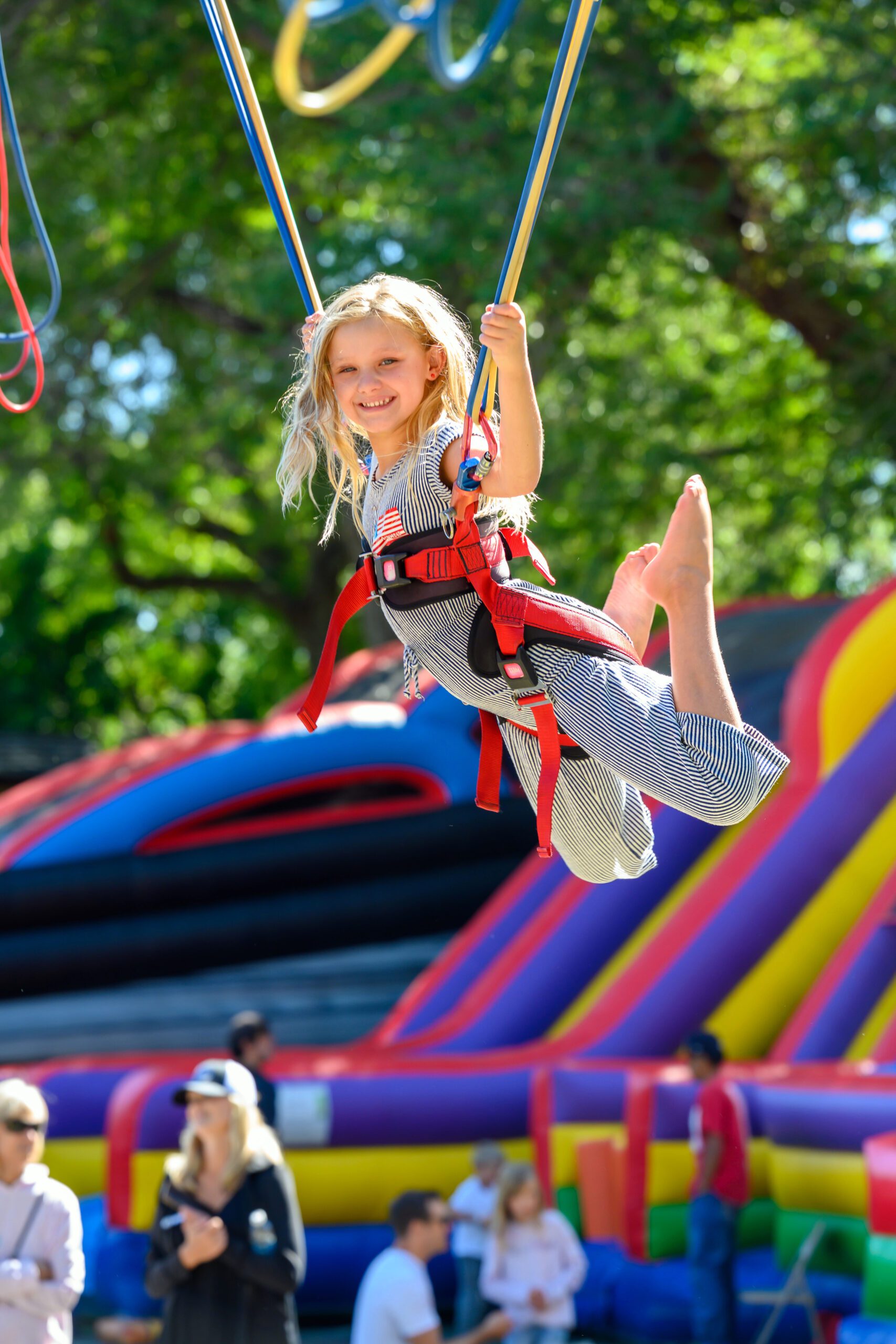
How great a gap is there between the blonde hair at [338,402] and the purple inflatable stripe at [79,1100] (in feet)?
16.5

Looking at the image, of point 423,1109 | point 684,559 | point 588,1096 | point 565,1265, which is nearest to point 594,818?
point 684,559

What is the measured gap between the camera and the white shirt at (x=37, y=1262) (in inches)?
151

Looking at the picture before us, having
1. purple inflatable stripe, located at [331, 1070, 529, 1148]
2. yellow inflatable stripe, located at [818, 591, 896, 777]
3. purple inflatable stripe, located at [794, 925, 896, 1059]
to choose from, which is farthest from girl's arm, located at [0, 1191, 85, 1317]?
yellow inflatable stripe, located at [818, 591, 896, 777]

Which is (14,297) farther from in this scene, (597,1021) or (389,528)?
(597,1021)

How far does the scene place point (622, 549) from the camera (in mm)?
12531

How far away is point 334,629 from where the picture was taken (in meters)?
2.99

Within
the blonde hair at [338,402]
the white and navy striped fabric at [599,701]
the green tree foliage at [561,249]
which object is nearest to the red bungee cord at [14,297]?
the blonde hair at [338,402]

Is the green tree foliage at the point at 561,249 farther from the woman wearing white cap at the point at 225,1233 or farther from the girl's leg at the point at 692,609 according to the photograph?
the girl's leg at the point at 692,609

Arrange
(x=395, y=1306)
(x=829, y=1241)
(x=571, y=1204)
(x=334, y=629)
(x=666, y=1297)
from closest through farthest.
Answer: (x=334, y=629)
(x=395, y=1306)
(x=829, y=1241)
(x=666, y=1297)
(x=571, y=1204)

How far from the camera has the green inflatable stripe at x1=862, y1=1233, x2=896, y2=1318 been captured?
5.47 m

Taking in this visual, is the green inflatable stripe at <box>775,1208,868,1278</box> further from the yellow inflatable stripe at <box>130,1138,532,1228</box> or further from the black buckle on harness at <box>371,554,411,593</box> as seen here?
the black buckle on harness at <box>371,554,411,593</box>

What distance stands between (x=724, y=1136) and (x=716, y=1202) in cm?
25

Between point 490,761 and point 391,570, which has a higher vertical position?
point 391,570

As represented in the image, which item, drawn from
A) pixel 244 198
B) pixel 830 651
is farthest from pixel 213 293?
pixel 830 651
